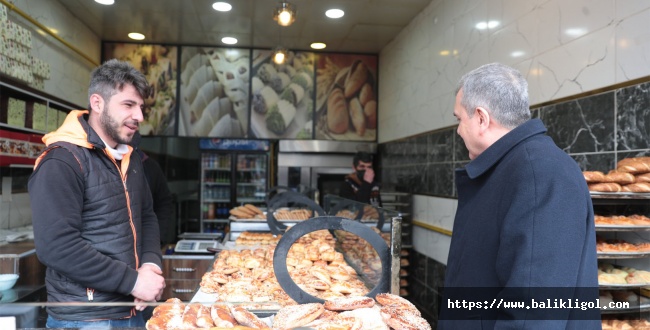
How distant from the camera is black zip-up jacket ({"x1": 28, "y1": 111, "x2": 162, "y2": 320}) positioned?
1856mm

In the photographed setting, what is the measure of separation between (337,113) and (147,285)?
609cm

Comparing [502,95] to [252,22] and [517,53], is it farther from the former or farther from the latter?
[252,22]

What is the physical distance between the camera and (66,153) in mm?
1943

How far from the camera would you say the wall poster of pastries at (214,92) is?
768cm

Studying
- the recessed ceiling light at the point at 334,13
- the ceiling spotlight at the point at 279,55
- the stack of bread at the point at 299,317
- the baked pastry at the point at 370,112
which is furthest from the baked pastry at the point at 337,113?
the stack of bread at the point at 299,317

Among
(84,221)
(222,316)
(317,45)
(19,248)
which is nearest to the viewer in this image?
(222,316)

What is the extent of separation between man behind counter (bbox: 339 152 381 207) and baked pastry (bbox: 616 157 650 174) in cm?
343

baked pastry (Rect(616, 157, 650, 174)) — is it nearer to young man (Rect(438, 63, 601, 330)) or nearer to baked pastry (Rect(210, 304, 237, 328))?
young man (Rect(438, 63, 601, 330))

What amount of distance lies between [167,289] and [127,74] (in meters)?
2.59

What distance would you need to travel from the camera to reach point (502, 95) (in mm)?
1512

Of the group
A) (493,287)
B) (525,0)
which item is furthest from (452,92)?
(493,287)

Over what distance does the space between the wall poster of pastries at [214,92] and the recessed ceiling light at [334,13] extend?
2215 mm

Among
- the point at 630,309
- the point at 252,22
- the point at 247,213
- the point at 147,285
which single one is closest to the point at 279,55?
the point at 252,22

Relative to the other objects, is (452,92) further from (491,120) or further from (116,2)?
(116,2)
